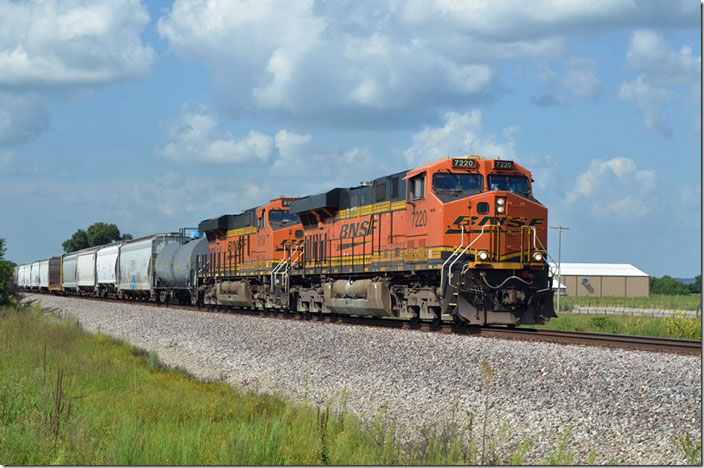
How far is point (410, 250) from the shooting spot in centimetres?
1981

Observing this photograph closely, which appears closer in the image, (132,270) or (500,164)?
(500,164)

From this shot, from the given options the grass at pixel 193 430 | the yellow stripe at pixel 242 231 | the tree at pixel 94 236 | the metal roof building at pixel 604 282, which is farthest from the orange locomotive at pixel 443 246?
the tree at pixel 94 236

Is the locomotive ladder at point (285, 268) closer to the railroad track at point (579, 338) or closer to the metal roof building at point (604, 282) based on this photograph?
the railroad track at point (579, 338)

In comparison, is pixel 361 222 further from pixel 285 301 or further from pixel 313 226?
pixel 285 301

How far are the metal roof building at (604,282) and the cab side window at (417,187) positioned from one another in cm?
8214

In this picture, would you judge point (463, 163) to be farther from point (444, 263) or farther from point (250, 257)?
point (250, 257)

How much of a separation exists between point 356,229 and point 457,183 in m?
4.73

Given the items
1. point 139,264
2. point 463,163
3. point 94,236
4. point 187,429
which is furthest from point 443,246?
point 94,236

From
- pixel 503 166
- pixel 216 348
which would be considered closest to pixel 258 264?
pixel 216 348

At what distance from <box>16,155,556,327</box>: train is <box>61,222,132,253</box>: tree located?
101m

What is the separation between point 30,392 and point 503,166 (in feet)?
37.9

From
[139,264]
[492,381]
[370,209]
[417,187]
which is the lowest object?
[492,381]

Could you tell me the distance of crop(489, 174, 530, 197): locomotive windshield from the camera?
19.1 metres

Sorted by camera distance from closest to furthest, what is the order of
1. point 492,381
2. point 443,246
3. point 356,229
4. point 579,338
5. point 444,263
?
point 492,381, point 579,338, point 444,263, point 443,246, point 356,229
